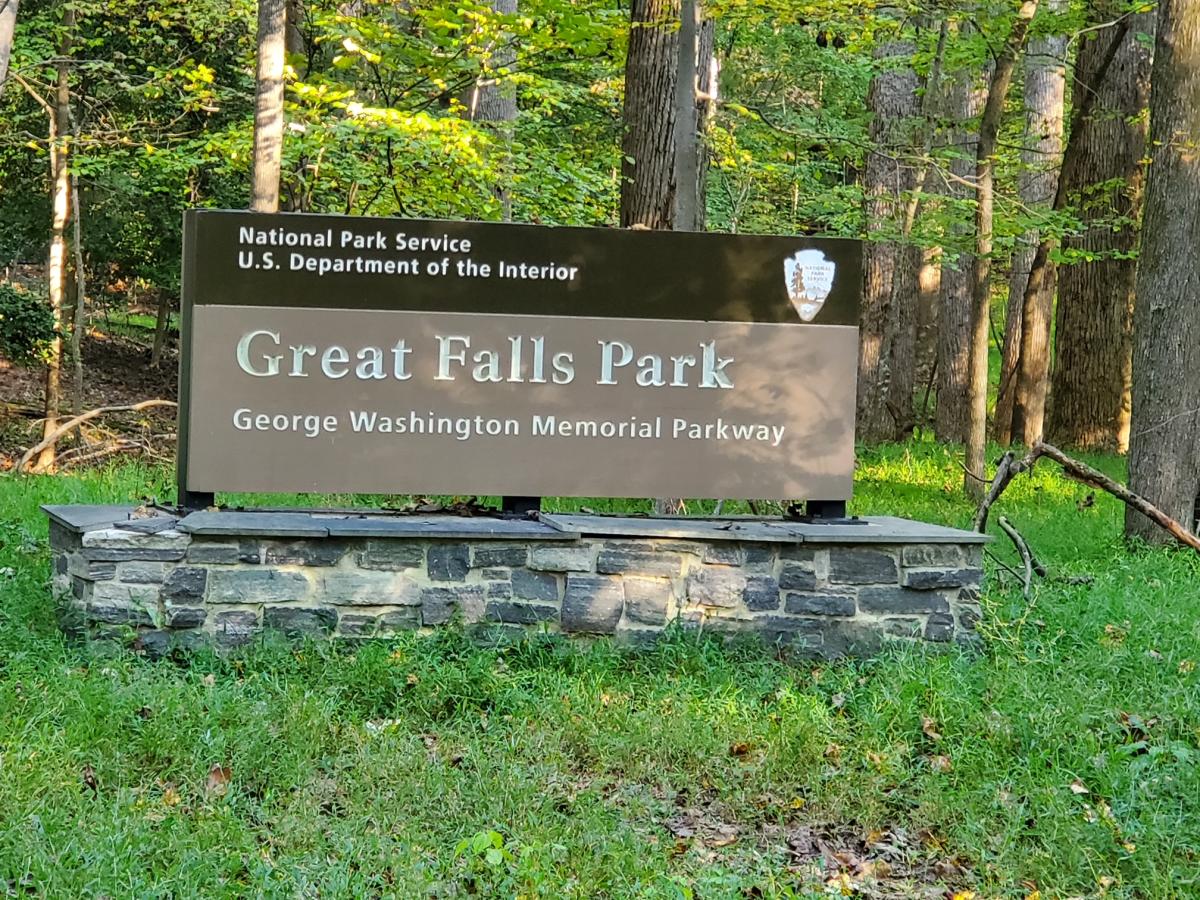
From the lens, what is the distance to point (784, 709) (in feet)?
17.6

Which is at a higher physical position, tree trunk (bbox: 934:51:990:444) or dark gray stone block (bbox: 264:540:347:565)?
tree trunk (bbox: 934:51:990:444)

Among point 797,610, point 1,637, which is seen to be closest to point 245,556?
point 1,637

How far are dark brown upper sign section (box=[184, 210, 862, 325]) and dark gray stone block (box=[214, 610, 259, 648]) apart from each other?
1515 millimetres

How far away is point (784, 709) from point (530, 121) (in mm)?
10782

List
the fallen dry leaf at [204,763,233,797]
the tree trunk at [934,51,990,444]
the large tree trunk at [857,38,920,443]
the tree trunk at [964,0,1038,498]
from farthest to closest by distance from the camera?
1. the tree trunk at [934,51,990,444]
2. the large tree trunk at [857,38,920,443]
3. the tree trunk at [964,0,1038,498]
4. the fallen dry leaf at [204,763,233,797]

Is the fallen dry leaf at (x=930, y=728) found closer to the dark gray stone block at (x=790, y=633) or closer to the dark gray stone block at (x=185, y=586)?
the dark gray stone block at (x=790, y=633)

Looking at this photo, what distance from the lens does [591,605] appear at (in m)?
6.02

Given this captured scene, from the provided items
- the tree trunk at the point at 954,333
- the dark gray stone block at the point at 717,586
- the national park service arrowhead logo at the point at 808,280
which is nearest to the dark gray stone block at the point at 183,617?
the dark gray stone block at the point at 717,586

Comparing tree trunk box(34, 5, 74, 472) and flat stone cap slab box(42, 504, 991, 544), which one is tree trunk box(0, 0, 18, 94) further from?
tree trunk box(34, 5, 74, 472)

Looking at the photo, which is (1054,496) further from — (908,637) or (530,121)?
(530,121)

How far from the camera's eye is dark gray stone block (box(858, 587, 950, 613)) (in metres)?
6.20

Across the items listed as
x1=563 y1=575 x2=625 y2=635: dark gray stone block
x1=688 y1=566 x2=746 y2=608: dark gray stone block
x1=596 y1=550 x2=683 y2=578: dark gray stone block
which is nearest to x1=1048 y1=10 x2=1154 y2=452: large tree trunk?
x1=688 y1=566 x2=746 y2=608: dark gray stone block

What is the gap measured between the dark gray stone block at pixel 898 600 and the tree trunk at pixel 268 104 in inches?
239

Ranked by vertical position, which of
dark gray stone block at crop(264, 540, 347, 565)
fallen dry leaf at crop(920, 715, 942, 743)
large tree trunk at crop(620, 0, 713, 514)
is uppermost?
large tree trunk at crop(620, 0, 713, 514)
